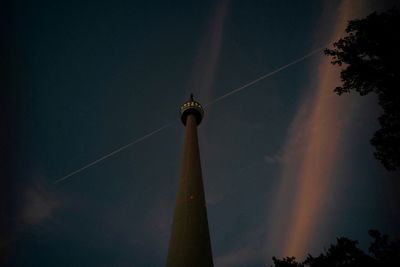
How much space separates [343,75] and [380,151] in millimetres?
3822

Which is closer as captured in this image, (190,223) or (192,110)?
(190,223)

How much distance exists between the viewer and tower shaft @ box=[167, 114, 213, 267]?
14.2 m

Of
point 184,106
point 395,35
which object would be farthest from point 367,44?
point 184,106

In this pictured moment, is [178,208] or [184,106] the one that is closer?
[178,208]

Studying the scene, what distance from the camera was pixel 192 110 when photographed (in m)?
34.1

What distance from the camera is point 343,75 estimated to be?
11945 millimetres

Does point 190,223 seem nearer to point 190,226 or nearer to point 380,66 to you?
point 190,226

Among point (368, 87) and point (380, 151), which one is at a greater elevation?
point (368, 87)

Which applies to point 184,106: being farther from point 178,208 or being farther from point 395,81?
point 395,81

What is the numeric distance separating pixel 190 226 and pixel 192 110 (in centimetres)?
2026

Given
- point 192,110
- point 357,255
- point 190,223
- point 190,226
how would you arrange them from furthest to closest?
point 192,110 → point 190,223 → point 190,226 → point 357,255

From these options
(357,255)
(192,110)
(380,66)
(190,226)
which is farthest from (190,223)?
(192,110)

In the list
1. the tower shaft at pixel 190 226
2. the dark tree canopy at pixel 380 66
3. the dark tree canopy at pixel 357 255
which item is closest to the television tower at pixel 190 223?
the tower shaft at pixel 190 226

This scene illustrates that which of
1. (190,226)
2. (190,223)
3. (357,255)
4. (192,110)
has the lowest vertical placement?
(357,255)
